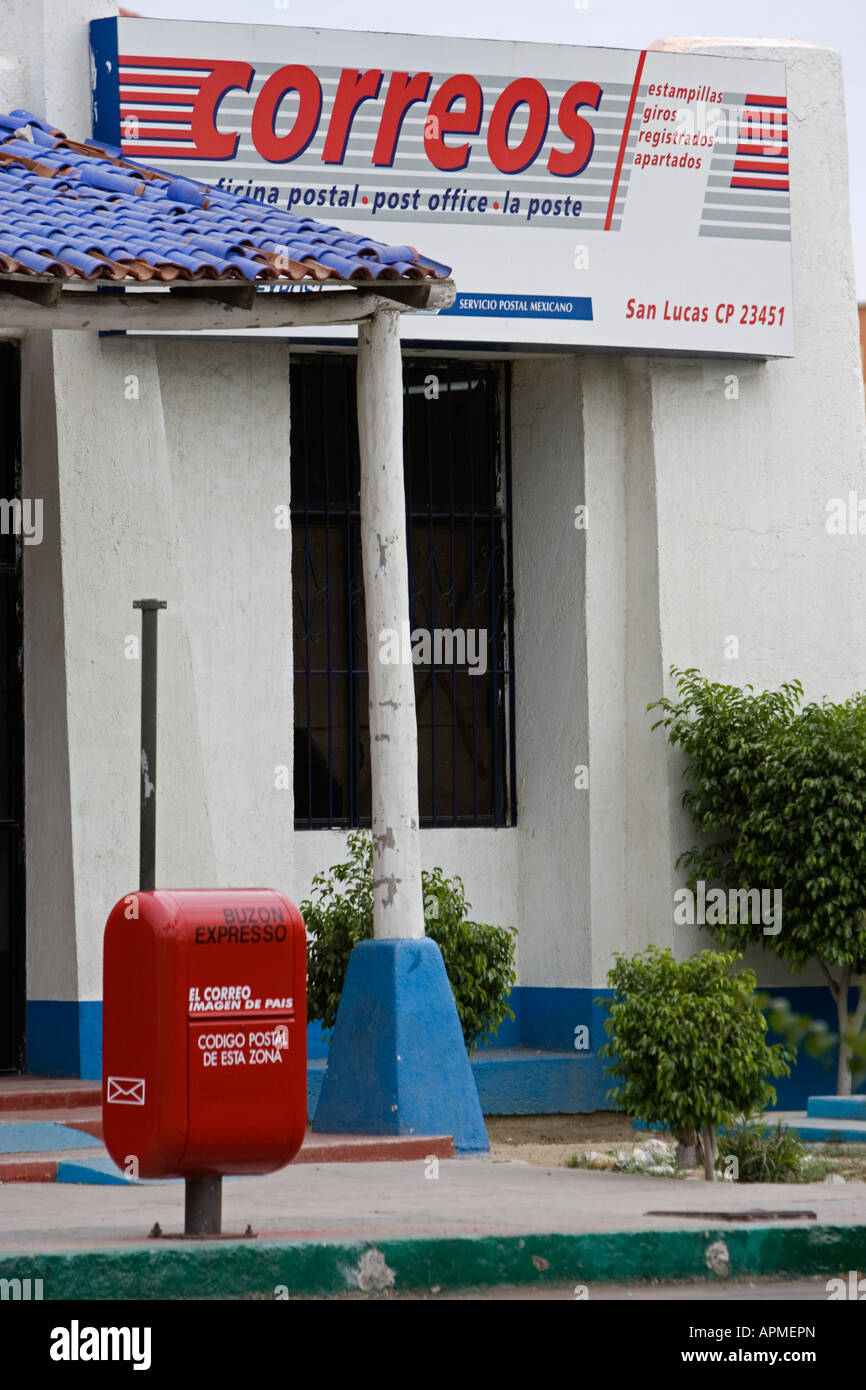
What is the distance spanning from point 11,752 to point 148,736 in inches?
81.3

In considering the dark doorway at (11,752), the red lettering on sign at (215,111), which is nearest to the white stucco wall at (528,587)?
the dark doorway at (11,752)

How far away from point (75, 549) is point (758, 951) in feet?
17.2

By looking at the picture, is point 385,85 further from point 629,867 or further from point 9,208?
point 629,867

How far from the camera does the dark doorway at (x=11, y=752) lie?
497 inches

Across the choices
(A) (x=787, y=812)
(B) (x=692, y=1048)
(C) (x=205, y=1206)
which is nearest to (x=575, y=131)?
(A) (x=787, y=812)

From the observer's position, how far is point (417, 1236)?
711cm

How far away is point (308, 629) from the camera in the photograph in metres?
13.9

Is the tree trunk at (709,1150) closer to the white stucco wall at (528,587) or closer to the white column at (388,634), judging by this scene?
the white column at (388,634)

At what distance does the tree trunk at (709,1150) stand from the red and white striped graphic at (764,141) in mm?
7064

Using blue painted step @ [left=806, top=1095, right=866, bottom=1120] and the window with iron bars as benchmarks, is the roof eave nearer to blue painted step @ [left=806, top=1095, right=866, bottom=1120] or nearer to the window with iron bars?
the window with iron bars

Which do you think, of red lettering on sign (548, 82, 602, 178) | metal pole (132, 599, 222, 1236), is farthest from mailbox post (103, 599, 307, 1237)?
red lettering on sign (548, 82, 602, 178)

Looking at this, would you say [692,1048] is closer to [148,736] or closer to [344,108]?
[148,736]
